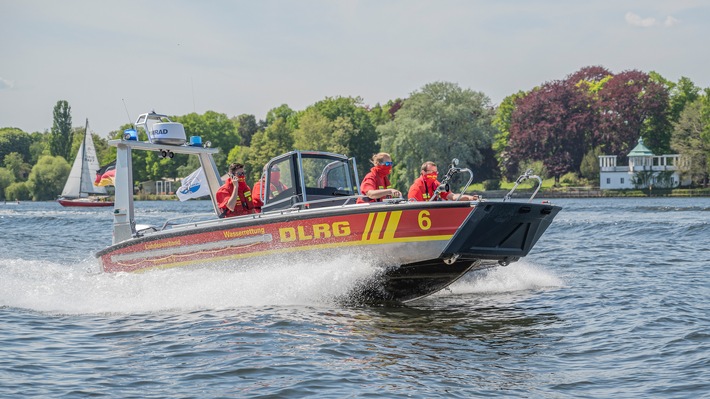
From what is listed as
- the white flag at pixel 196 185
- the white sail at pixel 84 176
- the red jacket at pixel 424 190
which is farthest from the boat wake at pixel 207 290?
the white sail at pixel 84 176

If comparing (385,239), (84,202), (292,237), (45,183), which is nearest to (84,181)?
(84,202)

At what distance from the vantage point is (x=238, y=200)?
46.5 ft

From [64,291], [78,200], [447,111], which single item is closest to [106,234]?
[64,291]

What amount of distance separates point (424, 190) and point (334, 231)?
59.1 inches

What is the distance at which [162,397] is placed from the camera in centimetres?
823

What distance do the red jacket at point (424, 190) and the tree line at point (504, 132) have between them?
6464cm

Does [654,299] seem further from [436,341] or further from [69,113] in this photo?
[69,113]

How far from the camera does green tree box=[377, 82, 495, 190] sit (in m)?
78.2

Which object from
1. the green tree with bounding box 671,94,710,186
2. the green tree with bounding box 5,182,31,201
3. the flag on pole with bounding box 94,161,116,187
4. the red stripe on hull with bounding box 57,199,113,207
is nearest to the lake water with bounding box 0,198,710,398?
the flag on pole with bounding box 94,161,116,187

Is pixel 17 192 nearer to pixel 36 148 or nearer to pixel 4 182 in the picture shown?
pixel 4 182

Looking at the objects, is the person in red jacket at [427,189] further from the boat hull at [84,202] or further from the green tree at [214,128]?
the green tree at [214,128]

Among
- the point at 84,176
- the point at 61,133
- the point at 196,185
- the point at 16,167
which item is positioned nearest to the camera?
the point at 196,185

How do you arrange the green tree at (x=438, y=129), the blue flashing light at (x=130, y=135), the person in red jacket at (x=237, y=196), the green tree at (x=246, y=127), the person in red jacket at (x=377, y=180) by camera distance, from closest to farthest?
the person in red jacket at (x=377, y=180) → the person in red jacket at (x=237, y=196) → the blue flashing light at (x=130, y=135) → the green tree at (x=438, y=129) → the green tree at (x=246, y=127)

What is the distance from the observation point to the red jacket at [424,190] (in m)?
12.8
